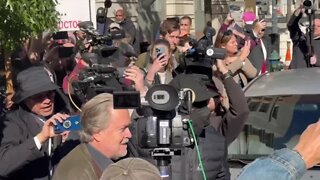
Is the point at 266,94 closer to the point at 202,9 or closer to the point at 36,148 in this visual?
the point at 36,148

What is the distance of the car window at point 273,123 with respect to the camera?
584cm

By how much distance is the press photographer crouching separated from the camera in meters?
3.66

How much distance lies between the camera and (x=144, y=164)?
8.60ft

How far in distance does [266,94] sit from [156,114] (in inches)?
105

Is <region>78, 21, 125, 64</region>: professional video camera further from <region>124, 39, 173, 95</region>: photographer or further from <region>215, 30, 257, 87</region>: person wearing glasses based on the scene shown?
<region>215, 30, 257, 87</region>: person wearing glasses

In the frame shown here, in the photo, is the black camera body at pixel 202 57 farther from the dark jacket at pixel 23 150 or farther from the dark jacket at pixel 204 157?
the dark jacket at pixel 23 150

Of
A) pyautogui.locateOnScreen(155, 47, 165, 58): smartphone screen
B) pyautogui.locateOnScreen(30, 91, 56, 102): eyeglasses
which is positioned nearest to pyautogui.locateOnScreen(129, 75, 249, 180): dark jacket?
pyautogui.locateOnScreen(30, 91, 56, 102): eyeglasses

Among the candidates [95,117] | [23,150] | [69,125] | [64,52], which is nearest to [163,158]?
[95,117]

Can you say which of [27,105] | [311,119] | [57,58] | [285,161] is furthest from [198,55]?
[57,58]

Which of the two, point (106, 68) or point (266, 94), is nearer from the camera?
point (106, 68)

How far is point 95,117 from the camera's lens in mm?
3627

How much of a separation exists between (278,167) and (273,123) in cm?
444

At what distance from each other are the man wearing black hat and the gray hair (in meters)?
0.38

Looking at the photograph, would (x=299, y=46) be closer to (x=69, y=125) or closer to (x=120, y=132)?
(x=69, y=125)
